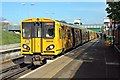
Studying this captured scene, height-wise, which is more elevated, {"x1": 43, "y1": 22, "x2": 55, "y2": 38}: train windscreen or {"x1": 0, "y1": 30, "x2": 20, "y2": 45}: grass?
{"x1": 43, "y1": 22, "x2": 55, "y2": 38}: train windscreen

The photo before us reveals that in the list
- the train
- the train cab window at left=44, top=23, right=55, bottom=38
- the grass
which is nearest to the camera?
the train

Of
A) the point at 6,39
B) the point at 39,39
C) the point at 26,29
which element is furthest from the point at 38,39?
the point at 6,39

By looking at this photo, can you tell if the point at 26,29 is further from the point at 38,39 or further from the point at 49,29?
the point at 49,29

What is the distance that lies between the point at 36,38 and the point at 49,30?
957 millimetres

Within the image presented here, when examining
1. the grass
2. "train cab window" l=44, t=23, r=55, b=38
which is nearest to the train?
"train cab window" l=44, t=23, r=55, b=38

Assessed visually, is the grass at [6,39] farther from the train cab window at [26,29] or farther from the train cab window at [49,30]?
the train cab window at [49,30]

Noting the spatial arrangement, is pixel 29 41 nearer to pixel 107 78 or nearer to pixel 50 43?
pixel 50 43

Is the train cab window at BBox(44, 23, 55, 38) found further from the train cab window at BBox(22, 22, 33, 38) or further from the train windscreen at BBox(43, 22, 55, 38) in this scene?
the train cab window at BBox(22, 22, 33, 38)

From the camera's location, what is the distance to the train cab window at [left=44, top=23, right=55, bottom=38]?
70.1 ft

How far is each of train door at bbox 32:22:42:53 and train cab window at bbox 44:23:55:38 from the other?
0.38 metres

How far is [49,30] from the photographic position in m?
21.5

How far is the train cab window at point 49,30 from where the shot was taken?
2136 cm

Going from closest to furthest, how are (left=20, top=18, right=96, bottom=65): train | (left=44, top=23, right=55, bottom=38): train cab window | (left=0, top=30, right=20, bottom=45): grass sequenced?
1. (left=20, top=18, right=96, bottom=65): train
2. (left=44, top=23, right=55, bottom=38): train cab window
3. (left=0, top=30, right=20, bottom=45): grass

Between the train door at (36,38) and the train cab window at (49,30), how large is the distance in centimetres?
38
